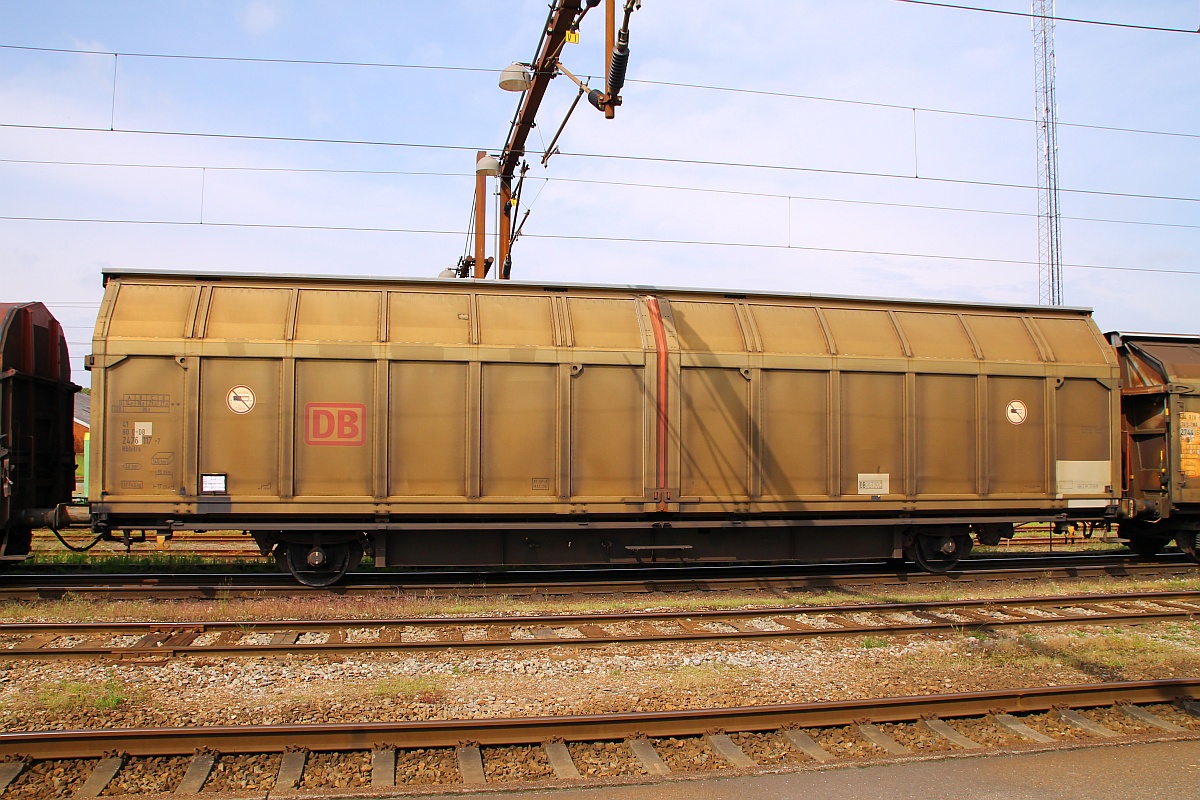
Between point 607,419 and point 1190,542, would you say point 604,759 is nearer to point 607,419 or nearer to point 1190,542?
point 607,419

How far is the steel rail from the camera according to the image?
487cm

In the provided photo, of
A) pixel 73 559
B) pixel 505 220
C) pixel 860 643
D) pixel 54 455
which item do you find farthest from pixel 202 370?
pixel 860 643

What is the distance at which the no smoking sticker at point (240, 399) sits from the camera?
935cm

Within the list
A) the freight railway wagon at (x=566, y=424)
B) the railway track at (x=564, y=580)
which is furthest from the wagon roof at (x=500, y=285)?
the railway track at (x=564, y=580)

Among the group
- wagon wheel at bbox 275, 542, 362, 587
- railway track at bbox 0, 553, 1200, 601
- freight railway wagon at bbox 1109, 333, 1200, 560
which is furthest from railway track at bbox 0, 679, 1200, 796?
freight railway wagon at bbox 1109, 333, 1200, 560

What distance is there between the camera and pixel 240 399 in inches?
368

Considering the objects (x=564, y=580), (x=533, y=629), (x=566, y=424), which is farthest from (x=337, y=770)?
(x=564, y=580)

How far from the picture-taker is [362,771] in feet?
15.9

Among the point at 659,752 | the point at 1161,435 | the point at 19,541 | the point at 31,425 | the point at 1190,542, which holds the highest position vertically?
the point at 31,425

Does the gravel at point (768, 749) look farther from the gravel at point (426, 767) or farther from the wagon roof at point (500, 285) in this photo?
the wagon roof at point (500, 285)

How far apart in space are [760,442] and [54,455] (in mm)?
9391

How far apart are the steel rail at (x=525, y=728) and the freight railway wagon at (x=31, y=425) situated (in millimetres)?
5823

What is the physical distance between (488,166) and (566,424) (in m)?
→ 6.33

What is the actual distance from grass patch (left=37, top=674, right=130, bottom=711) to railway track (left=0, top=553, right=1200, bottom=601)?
328cm
